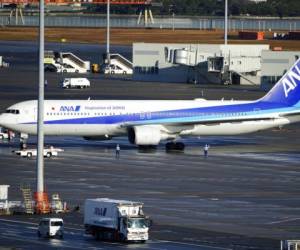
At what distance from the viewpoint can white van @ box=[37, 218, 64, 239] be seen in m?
62.2

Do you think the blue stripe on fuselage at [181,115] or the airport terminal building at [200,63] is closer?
the blue stripe on fuselage at [181,115]

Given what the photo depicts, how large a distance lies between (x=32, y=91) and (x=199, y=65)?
1211 inches

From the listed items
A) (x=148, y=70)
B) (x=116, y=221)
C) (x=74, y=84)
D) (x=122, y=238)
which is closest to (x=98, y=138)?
(x=116, y=221)

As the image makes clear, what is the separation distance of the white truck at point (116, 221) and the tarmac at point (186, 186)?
2.14ft

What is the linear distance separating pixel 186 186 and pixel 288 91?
2854cm

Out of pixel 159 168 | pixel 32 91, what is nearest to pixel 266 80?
pixel 32 91

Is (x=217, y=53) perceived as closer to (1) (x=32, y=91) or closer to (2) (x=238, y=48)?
(2) (x=238, y=48)

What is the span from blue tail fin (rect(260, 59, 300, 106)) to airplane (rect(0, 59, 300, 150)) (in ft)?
0.89

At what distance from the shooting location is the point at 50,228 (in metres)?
62.2

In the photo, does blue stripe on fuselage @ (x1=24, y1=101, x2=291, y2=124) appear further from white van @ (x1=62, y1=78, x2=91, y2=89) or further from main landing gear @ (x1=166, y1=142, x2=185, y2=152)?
white van @ (x1=62, y1=78, x2=91, y2=89)

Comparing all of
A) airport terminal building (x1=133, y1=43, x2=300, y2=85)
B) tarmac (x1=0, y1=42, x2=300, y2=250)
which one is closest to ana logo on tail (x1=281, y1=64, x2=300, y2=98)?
tarmac (x1=0, y1=42, x2=300, y2=250)

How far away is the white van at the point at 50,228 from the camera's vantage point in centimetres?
6222

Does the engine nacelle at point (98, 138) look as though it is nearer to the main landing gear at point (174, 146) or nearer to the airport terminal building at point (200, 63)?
the main landing gear at point (174, 146)

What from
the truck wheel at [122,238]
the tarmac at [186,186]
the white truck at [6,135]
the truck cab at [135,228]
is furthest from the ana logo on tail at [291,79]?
the truck cab at [135,228]
